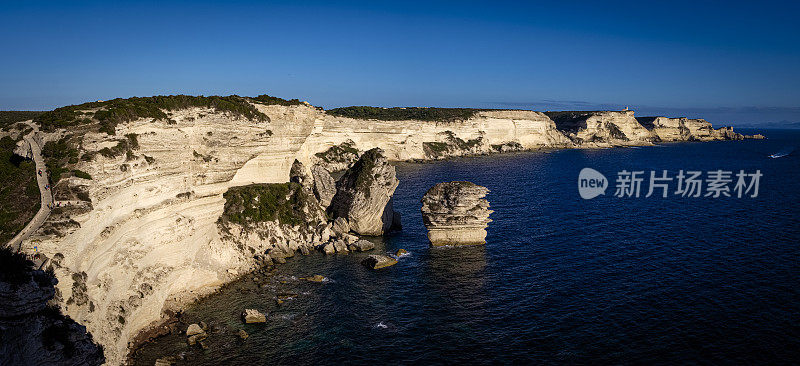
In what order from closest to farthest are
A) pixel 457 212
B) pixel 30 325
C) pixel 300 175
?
pixel 30 325
pixel 457 212
pixel 300 175

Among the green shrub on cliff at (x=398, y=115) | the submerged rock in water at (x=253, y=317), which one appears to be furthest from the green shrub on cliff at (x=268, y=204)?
the green shrub on cliff at (x=398, y=115)

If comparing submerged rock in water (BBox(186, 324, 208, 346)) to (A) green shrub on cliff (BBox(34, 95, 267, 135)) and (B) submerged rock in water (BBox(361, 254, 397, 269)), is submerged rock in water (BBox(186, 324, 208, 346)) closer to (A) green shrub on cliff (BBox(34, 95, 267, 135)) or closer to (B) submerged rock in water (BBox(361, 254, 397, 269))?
(A) green shrub on cliff (BBox(34, 95, 267, 135))

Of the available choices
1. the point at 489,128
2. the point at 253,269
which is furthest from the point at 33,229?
the point at 489,128

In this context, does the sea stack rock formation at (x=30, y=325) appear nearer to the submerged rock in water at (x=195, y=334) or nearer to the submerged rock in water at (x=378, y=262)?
the submerged rock in water at (x=195, y=334)

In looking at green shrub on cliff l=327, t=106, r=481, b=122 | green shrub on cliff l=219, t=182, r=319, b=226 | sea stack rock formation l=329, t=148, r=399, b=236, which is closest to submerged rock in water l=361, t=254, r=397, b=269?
sea stack rock formation l=329, t=148, r=399, b=236

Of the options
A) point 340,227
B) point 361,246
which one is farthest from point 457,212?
point 340,227

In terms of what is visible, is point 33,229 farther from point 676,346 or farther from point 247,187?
point 676,346

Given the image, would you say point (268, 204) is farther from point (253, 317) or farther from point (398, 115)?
point (398, 115)

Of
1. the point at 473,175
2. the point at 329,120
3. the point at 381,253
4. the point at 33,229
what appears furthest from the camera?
the point at 329,120
